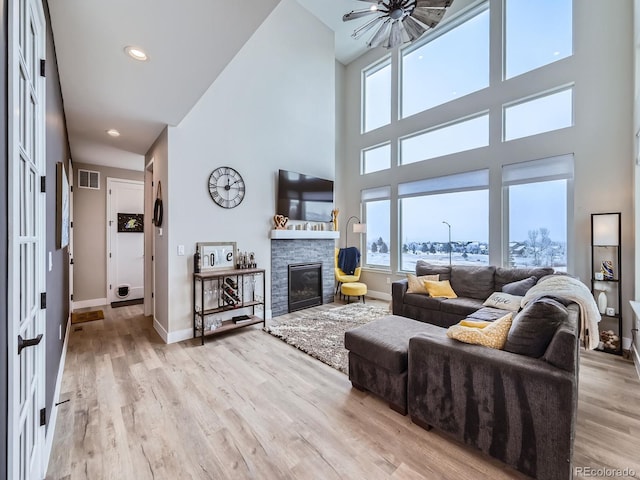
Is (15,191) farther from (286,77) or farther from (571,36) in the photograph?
(571,36)

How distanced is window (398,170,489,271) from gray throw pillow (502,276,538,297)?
1.10m

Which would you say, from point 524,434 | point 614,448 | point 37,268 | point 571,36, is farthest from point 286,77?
point 614,448

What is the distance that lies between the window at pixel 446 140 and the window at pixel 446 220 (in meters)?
0.50

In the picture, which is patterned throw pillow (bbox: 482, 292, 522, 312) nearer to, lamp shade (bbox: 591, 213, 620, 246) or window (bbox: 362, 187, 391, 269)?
lamp shade (bbox: 591, 213, 620, 246)

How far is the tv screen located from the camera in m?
4.56

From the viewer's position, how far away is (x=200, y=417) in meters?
2.06

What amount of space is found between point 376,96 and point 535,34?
299 centimetres

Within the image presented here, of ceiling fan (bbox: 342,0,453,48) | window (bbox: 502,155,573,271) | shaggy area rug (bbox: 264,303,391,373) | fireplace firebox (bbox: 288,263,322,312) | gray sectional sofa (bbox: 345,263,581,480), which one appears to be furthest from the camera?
fireplace firebox (bbox: 288,263,322,312)

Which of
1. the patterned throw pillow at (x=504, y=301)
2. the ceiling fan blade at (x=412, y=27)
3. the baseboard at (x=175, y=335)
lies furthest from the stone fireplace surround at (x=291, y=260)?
the ceiling fan blade at (x=412, y=27)

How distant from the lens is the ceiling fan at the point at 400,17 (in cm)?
294

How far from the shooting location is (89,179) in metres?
5.16

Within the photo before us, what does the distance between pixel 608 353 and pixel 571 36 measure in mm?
4131

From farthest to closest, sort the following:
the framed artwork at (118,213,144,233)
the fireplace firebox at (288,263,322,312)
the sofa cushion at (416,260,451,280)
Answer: the framed artwork at (118,213,144,233)
the fireplace firebox at (288,263,322,312)
the sofa cushion at (416,260,451,280)
